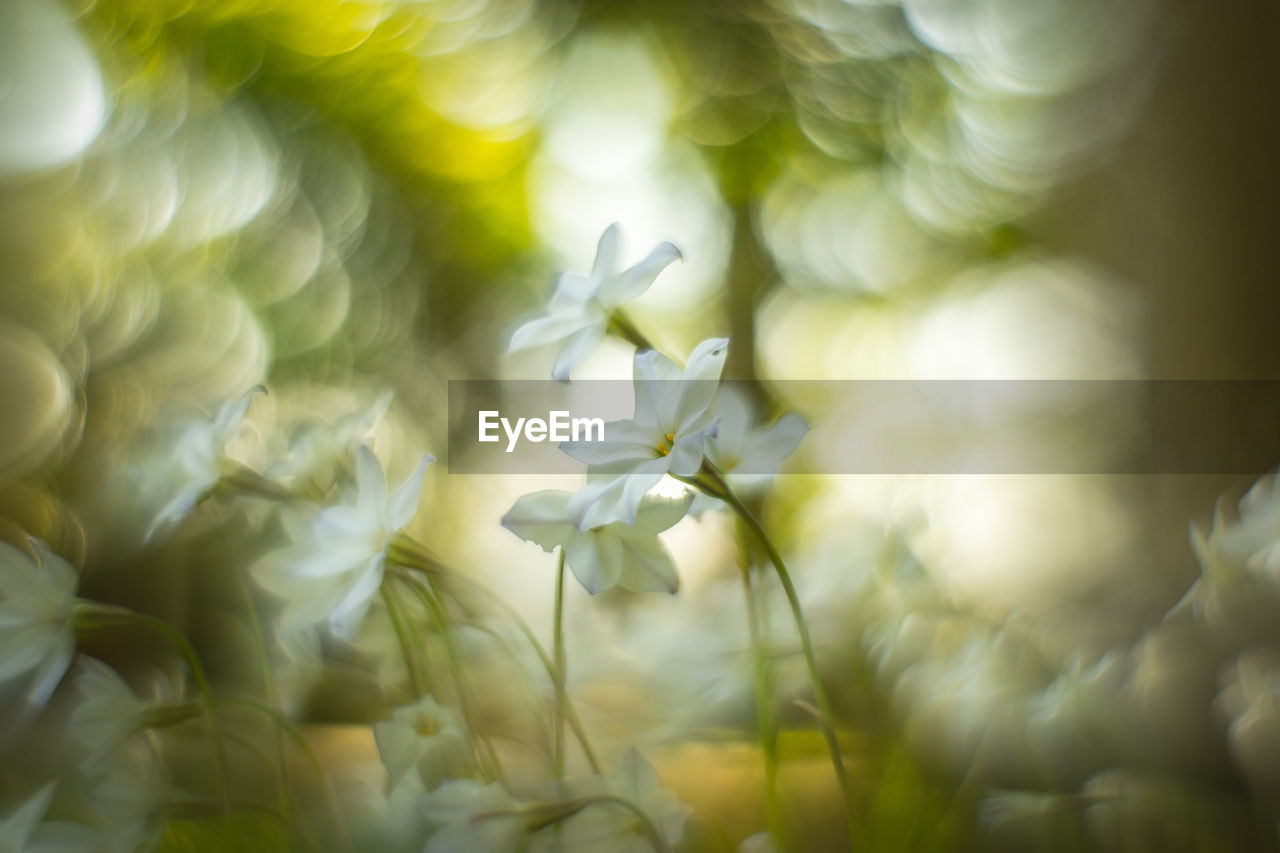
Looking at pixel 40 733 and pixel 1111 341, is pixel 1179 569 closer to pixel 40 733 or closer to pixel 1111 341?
pixel 1111 341

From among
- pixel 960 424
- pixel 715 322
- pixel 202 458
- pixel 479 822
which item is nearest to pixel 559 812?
pixel 479 822

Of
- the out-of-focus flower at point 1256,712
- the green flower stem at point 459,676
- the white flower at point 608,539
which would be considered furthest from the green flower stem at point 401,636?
the out-of-focus flower at point 1256,712

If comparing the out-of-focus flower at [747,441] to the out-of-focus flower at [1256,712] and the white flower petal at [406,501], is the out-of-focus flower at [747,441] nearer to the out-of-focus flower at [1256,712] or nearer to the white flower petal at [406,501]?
the white flower petal at [406,501]

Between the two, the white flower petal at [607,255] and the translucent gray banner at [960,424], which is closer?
the white flower petal at [607,255]

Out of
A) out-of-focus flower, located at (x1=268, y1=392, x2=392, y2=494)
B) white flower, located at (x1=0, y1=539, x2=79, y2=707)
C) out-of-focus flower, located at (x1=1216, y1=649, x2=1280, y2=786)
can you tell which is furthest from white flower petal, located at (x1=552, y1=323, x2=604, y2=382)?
out-of-focus flower, located at (x1=1216, y1=649, x2=1280, y2=786)

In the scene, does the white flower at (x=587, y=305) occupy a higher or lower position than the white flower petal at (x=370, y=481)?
higher

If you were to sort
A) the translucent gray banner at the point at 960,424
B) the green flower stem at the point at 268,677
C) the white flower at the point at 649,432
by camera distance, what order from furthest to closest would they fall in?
the translucent gray banner at the point at 960,424
the green flower stem at the point at 268,677
the white flower at the point at 649,432
